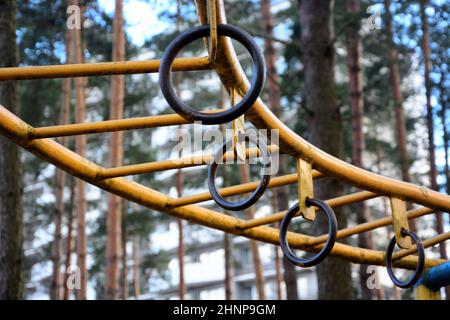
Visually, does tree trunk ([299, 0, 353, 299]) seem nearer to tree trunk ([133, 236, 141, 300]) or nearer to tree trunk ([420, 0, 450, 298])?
tree trunk ([420, 0, 450, 298])

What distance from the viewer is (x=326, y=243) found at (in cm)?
265

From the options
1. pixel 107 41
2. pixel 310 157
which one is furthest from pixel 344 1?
pixel 310 157

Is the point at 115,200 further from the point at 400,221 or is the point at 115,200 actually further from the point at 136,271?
the point at 136,271

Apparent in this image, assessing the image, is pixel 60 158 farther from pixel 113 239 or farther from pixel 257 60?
pixel 113 239

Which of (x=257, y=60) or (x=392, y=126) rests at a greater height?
(x=392, y=126)

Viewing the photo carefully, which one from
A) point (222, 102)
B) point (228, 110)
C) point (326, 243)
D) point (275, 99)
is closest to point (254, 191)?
point (326, 243)

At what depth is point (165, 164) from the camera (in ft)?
9.36

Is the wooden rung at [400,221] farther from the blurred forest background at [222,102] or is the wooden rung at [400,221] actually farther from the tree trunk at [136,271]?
the tree trunk at [136,271]

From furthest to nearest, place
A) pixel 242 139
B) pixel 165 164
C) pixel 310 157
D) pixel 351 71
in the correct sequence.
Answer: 1. pixel 351 71
2. pixel 310 157
3. pixel 165 164
4. pixel 242 139

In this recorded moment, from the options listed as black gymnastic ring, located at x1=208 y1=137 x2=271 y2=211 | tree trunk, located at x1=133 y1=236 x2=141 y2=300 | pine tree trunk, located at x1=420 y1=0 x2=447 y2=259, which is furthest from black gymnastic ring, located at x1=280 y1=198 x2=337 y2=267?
tree trunk, located at x1=133 y1=236 x2=141 y2=300

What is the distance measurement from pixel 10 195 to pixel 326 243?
4.96 meters
